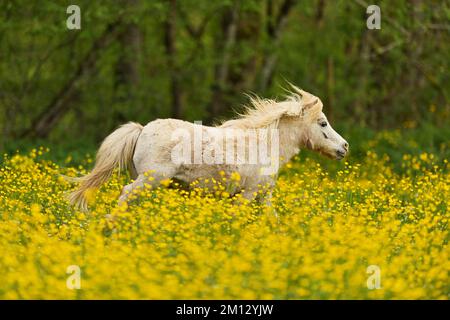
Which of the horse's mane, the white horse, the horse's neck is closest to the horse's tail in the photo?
the white horse

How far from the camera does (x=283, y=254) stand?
7.38 metres

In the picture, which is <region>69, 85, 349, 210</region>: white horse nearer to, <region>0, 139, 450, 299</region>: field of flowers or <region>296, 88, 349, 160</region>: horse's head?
<region>296, 88, 349, 160</region>: horse's head

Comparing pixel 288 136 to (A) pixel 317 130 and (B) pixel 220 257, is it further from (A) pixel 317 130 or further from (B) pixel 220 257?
(B) pixel 220 257

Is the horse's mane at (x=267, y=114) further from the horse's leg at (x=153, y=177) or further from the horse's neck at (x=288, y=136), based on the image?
the horse's leg at (x=153, y=177)

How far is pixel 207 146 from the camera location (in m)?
9.52

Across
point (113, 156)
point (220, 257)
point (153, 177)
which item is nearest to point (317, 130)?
point (153, 177)

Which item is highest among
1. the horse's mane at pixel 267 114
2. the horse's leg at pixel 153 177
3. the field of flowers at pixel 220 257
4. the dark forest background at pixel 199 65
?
the dark forest background at pixel 199 65

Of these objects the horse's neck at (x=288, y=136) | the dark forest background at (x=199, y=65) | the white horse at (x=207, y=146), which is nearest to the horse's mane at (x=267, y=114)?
the white horse at (x=207, y=146)

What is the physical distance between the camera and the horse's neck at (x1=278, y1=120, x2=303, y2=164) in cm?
1016

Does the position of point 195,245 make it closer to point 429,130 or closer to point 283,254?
point 283,254

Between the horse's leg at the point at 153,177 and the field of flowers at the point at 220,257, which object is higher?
the horse's leg at the point at 153,177

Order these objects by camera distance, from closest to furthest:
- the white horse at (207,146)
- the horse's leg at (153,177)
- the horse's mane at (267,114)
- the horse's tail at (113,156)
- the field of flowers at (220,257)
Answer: the field of flowers at (220,257), the horse's leg at (153,177), the white horse at (207,146), the horse's tail at (113,156), the horse's mane at (267,114)

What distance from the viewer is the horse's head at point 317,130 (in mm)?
10188

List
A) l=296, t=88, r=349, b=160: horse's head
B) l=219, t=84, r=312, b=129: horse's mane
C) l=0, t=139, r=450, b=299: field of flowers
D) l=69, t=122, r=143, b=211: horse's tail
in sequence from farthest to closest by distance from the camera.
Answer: l=296, t=88, r=349, b=160: horse's head → l=219, t=84, r=312, b=129: horse's mane → l=69, t=122, r=143, b=211: horse's tail → l=0, t=139, r=450, b=299: field of flowers
